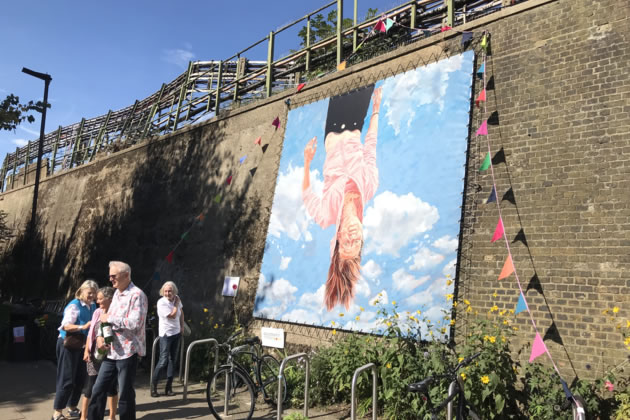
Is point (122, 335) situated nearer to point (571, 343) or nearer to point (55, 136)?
point (571, 343)

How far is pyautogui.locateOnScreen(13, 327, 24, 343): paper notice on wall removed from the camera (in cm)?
1047

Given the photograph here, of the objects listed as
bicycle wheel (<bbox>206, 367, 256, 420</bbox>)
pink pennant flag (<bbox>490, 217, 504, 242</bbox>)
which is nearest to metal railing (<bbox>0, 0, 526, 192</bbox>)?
pink pennant flag (<bbox>490, 217, 504, 242</bbox>)

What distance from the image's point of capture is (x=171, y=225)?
14594 millimetres

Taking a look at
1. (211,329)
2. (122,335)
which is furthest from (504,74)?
(211,329)

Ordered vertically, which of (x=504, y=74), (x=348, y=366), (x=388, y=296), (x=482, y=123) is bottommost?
(x=348, y=366)

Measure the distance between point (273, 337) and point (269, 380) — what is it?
241 cm

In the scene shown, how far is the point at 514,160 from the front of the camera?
7445 millimetres

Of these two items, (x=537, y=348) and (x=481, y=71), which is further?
(x=481, y=71)

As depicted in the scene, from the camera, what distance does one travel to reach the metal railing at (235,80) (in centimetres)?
1100

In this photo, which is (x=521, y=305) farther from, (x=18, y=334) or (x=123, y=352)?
(x=18, y=334)

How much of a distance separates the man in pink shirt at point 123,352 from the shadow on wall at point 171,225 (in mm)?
5413

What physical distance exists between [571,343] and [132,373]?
5.29 m

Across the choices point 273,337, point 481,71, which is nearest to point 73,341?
point 273,337

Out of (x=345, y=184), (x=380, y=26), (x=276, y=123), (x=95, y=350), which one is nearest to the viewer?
(x=95, y=350)
